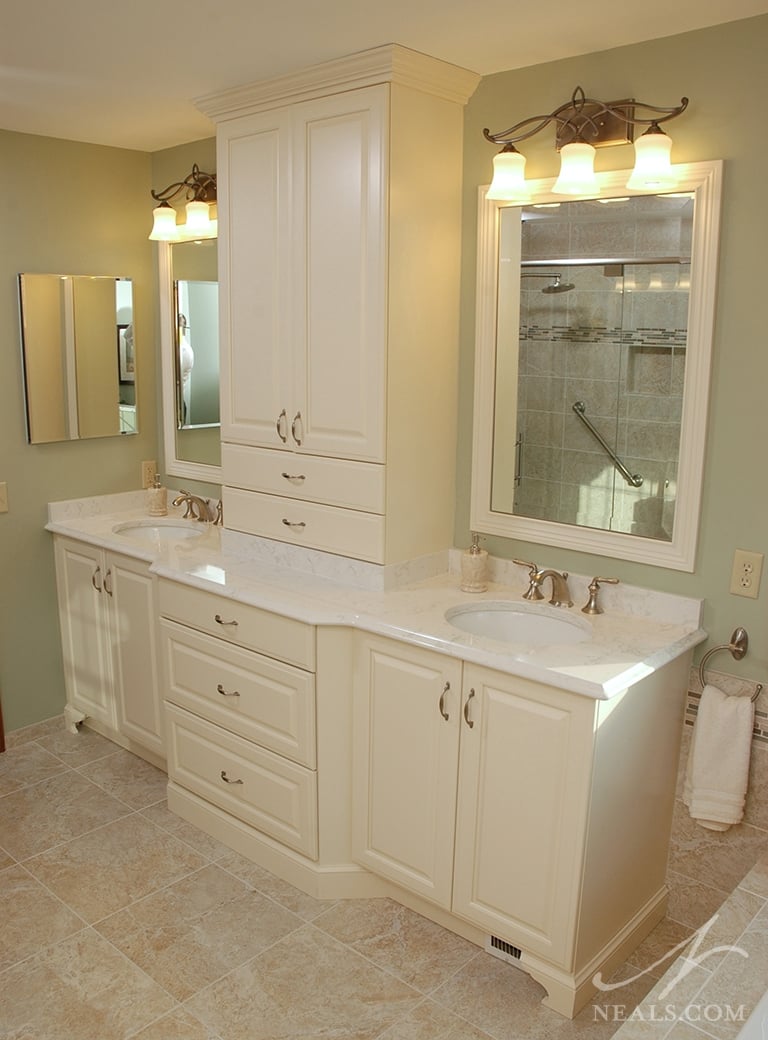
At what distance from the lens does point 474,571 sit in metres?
2.75

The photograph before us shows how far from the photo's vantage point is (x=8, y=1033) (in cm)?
221

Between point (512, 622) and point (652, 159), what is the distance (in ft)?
4.28

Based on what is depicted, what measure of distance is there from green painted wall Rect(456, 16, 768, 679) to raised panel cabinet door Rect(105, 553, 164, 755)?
5.50 ft

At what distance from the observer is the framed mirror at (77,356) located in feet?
11.5

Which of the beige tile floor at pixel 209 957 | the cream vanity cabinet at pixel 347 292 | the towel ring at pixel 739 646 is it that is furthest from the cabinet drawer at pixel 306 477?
the beige tile floor at pixel 209 957

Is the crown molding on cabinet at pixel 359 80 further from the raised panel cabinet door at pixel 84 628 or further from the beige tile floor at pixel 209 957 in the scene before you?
the beige tile floor at pixel 209 957

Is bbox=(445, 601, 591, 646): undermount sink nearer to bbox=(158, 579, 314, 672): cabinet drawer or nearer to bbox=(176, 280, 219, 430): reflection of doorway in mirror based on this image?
bbox=(158, 579, 314, 672): cabinet drawer

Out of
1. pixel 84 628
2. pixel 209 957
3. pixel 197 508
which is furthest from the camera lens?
pixel 197 508

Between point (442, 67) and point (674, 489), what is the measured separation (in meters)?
1.32

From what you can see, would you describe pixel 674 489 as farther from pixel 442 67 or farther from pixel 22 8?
pixel 22 8

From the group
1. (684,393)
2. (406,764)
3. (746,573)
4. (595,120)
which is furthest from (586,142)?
(406,764)

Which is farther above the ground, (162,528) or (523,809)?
(162,528)

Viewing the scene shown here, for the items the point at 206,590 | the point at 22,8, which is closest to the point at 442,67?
the point at 22,8

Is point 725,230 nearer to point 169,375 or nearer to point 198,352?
point 198,352
